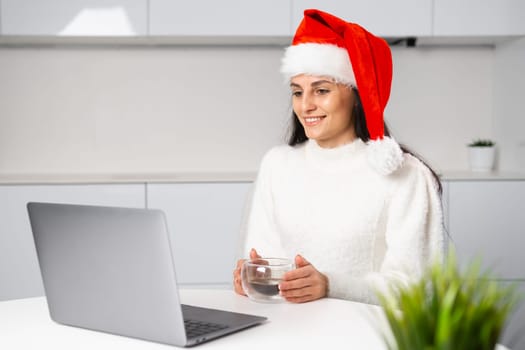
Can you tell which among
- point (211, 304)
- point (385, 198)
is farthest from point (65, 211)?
point (385, 198)

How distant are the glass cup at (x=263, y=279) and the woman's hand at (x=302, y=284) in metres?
0.01

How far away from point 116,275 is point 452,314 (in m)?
0.67

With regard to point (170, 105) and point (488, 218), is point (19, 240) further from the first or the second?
point (488, 218)

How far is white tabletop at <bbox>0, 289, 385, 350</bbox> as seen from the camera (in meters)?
1.20

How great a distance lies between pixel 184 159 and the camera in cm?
371

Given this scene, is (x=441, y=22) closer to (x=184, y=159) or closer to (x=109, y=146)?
(x=184, y=159)

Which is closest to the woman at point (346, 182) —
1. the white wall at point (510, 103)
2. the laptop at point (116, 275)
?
the laptop at point (116, 275)

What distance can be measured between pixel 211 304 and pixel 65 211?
1.34 feet

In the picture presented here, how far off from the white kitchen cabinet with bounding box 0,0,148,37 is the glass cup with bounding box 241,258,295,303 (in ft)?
6.74

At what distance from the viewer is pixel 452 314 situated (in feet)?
2.25

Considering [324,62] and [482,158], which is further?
[482,158]

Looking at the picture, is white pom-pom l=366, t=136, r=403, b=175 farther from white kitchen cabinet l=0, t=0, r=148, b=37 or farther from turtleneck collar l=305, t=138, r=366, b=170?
white kitchen cabinet l=0, t=0, r=148, b=37

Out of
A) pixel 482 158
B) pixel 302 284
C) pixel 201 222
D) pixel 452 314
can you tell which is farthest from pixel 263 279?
pixel 482 158

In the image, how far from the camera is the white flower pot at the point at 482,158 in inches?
143
